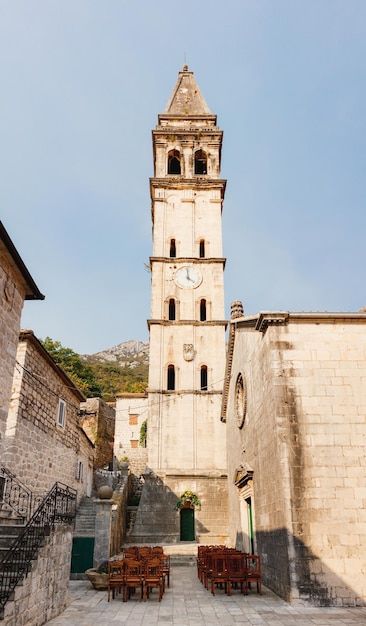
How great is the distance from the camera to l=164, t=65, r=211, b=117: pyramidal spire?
1297 inches

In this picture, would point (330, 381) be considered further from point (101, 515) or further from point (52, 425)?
point (52, 425)

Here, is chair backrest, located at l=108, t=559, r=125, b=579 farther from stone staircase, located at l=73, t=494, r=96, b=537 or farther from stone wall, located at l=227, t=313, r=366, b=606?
stone staircase, located at l=73, t=494, r=96, b=537

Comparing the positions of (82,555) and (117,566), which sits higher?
(117,566)

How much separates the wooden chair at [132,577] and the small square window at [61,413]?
774 centimetres

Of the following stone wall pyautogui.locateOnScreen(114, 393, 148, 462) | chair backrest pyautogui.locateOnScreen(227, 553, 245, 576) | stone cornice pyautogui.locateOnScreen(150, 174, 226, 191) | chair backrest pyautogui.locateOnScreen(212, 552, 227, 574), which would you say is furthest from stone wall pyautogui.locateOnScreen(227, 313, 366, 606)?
stone wall pyautogui.locateOnScreen(114, 393, 148, 462)

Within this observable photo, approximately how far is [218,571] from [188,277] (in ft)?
60.7

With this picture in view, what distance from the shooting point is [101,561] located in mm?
12406

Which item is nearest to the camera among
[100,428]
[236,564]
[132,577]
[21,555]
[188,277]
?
[21,555]

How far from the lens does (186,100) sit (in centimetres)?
3416

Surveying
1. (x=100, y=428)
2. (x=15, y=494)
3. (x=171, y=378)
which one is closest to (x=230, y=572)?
(x=15, y=494)

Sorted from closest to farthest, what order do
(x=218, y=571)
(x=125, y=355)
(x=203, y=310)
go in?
(x=218, y=571)
(x=203, y=310)
(x=125, y=355)

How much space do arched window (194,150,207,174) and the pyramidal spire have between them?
3482 millimetres

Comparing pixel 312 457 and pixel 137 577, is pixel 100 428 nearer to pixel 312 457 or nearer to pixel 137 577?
pixel 137 577

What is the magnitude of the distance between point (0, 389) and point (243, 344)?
29.7ft
